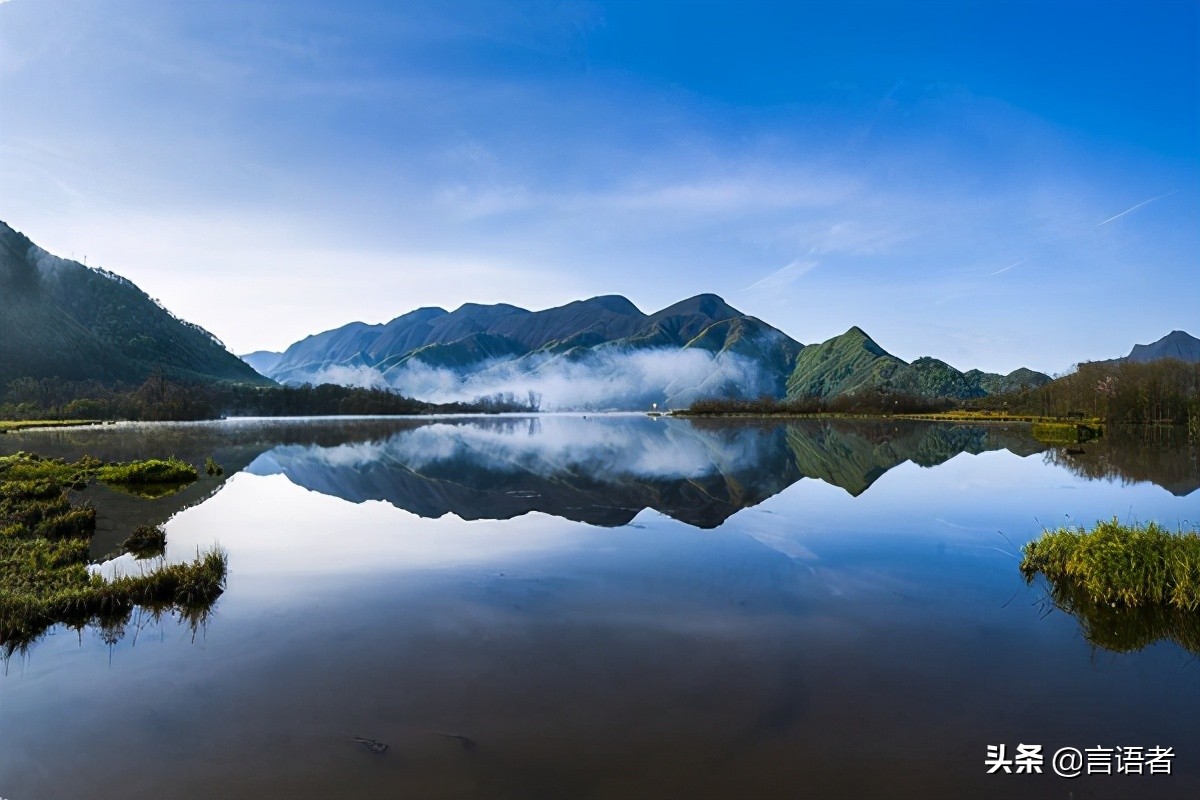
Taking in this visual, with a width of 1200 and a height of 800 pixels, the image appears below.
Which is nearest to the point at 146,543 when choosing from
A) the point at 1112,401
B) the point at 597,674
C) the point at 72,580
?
the point at 72,580

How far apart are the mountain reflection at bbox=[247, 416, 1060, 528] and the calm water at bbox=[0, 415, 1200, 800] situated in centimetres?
459

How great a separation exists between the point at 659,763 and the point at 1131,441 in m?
69.3

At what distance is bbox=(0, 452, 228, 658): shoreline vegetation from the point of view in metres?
12.6

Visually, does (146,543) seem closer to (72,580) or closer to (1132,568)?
(72,580)

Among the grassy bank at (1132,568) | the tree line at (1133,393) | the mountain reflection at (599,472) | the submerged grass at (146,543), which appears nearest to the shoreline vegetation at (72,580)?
the submerged grass at (146,543)

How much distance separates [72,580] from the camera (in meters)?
14.6

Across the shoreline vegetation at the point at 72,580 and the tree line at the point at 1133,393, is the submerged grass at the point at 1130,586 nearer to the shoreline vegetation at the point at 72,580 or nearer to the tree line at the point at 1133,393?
the shoreline vegetation at the point at 72,580

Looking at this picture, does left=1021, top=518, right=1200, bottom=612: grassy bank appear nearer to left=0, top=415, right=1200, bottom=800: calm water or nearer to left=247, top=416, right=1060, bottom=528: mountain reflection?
left=0, top=415, right=1200, bottom=800: calm water

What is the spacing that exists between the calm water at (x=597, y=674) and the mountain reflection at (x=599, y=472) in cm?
459

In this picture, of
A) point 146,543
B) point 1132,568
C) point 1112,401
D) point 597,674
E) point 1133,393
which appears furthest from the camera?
point 1112,401

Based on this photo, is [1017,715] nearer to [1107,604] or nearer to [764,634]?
[764,634]

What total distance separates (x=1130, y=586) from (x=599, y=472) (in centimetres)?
2882

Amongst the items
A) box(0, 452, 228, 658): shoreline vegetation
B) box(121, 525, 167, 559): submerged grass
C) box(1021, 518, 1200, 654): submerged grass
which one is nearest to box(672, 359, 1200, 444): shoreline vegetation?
→ box(1021, 518, 1200, 654): submerged grass

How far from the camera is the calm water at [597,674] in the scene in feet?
25.1
